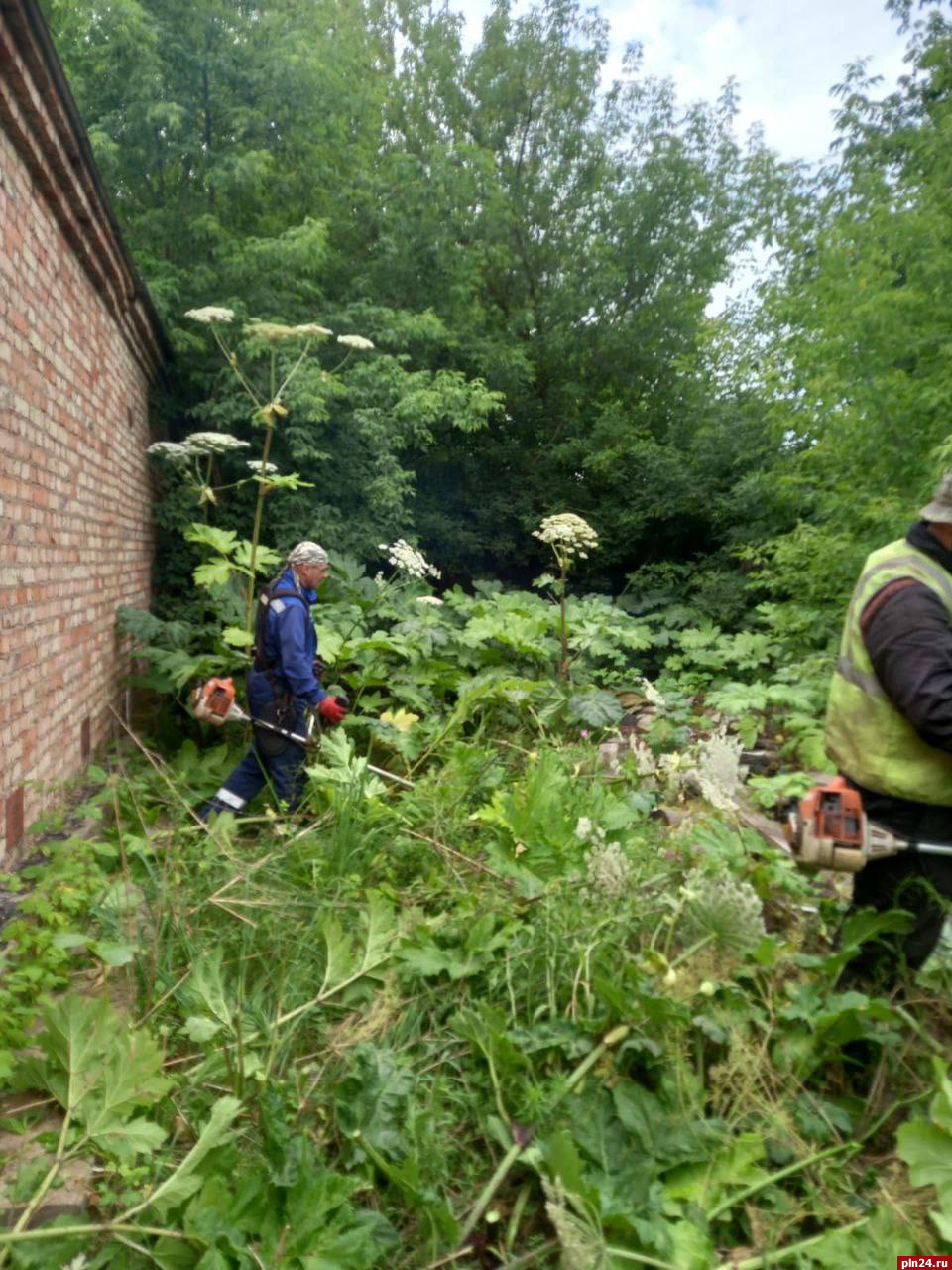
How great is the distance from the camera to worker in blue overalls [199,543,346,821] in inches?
205

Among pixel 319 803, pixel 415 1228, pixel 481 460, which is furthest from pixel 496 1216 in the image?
pixel 481 460

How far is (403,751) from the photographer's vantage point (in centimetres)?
570

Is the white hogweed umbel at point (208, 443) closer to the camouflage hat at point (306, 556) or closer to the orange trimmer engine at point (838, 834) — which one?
the camouflage hat at point (306, 556)

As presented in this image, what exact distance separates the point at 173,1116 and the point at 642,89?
19712 mm

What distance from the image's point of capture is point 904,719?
2.66m

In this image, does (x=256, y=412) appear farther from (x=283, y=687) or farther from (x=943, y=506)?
(x=943, y=506)

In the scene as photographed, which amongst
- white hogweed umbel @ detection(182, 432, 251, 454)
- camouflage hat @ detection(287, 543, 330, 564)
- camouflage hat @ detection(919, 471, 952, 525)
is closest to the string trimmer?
camouflage hat @ detection(287, 543, 330, 564)

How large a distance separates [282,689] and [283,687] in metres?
0.01

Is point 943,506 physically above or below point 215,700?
above

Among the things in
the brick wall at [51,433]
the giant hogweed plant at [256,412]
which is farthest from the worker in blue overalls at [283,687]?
the brick wall at [51,433]

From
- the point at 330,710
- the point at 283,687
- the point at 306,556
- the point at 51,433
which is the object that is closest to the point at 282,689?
the point at 283,687

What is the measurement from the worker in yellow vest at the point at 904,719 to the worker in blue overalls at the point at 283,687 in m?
3.25

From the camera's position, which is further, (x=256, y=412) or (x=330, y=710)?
(x=256, y=412)

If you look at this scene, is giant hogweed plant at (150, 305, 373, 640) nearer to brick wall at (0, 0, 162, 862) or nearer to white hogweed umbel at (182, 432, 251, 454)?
white hogweed umbel at (182, 432, 251, 454)
